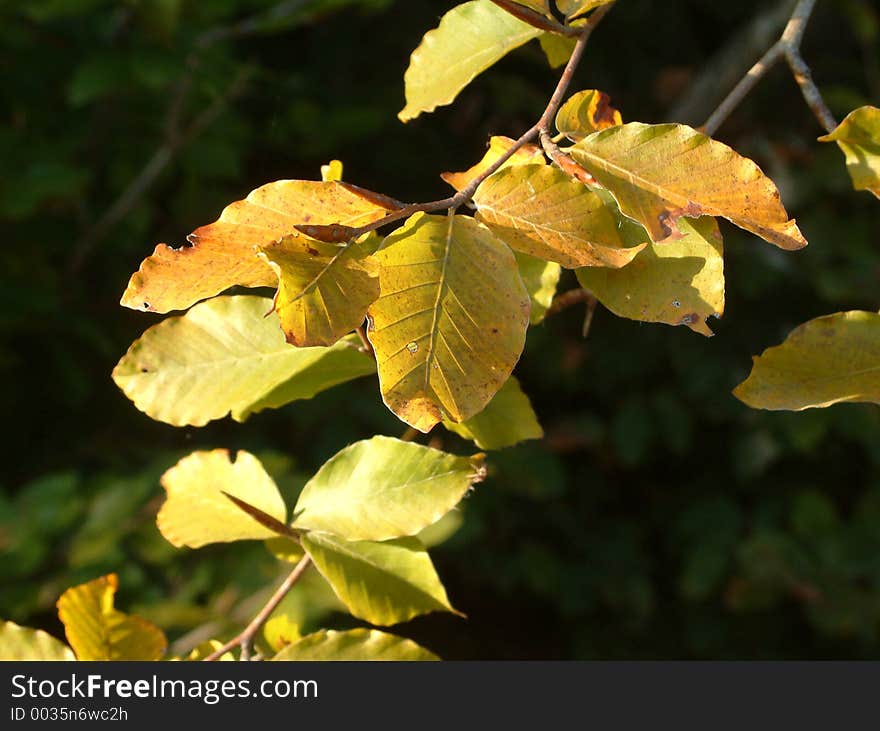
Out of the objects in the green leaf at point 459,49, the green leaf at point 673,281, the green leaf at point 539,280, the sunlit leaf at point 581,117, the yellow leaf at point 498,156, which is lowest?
the green leaf at point 539,280

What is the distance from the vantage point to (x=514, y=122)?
2.51 metres

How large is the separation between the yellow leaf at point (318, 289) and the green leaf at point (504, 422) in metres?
0.18

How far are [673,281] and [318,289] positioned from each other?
0.17 m

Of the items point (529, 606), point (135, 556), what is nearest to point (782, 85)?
point (529, 606)

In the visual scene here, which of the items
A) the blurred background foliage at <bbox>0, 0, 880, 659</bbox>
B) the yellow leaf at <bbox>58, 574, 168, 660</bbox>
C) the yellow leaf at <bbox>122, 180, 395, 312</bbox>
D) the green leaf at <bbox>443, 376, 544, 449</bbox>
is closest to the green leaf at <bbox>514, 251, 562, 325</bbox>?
the green leaf at <bbox>443, 376, 544, 449</bbox>

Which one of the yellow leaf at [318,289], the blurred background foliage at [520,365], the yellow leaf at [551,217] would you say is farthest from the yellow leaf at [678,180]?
the blurred background foliage at [520,365]

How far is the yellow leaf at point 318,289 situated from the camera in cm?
47

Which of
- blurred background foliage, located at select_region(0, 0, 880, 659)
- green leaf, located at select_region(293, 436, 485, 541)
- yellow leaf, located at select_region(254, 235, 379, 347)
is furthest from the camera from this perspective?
blurred background foliage, located at select_region(0, 0, 880, 659)

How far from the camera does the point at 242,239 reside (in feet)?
1.63

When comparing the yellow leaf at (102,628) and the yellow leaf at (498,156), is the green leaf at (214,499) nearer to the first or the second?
the yellow leaf at (102,628)

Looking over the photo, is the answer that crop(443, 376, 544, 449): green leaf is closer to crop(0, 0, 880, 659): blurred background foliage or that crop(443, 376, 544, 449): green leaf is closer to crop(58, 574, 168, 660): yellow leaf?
crop(58, 574, 168, 660): yellow leaf

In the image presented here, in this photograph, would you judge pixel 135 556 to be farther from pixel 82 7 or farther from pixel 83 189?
pixel 82 7

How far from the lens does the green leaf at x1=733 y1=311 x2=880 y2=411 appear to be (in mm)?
537

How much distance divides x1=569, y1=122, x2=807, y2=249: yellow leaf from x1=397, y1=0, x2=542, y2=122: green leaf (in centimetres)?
14
